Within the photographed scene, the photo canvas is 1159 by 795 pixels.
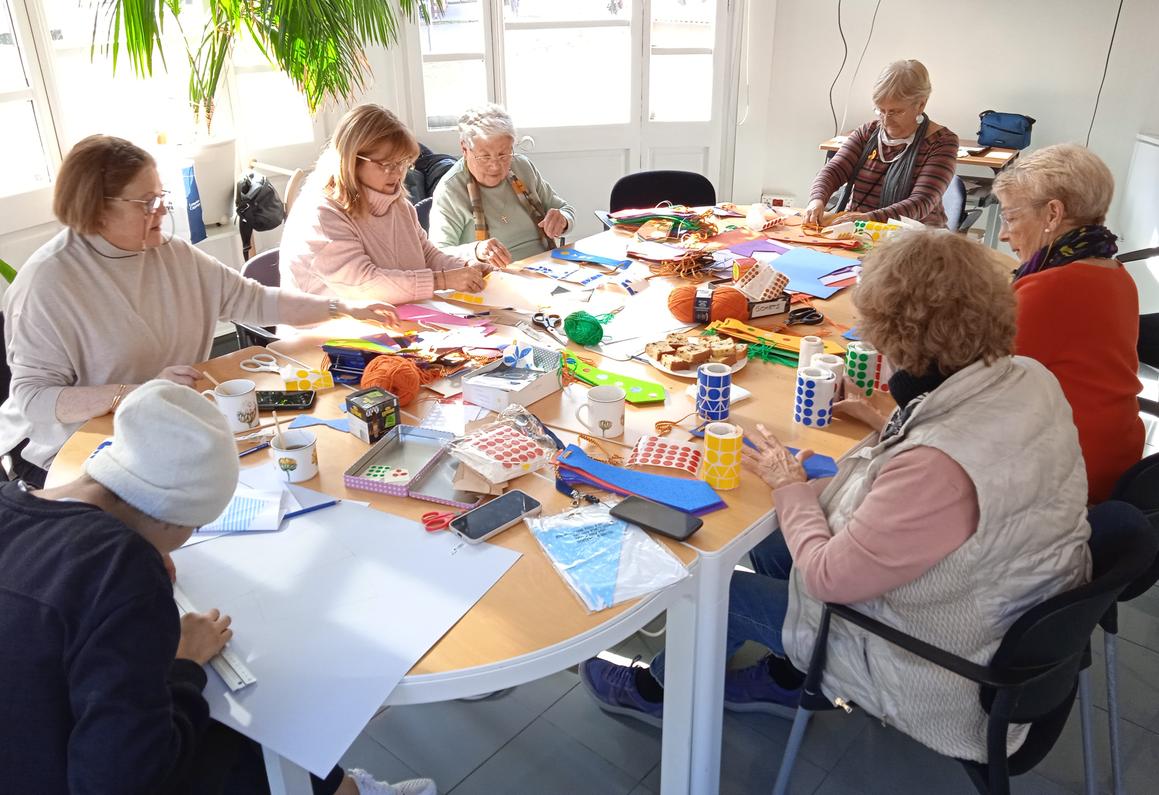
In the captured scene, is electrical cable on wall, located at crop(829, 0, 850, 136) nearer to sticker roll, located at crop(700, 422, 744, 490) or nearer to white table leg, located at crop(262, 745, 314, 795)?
sticker roll, located at crop(700, 422, 744, 490)

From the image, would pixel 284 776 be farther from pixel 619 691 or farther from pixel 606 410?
pixel 619 691

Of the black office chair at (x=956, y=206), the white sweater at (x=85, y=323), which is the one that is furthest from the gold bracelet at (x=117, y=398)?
the black office chair at (x=956, y=206)

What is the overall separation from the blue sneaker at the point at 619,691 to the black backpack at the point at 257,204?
285 centimetres

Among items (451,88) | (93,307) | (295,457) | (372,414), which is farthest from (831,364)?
(451,88)

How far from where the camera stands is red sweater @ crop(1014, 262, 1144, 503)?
6.10ft

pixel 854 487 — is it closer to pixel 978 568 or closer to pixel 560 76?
pixel 978 568

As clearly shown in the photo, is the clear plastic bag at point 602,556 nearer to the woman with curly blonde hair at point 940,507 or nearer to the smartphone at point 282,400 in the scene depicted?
the woman with curly blonde hair at point 940,507

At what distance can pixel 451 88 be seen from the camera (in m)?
4.91

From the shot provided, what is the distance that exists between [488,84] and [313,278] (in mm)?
2710

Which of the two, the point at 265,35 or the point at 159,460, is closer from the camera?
the point at 159,460

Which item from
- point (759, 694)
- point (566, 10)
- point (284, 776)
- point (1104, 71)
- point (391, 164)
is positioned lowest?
point (759, 694)

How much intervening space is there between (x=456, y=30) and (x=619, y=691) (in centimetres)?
396

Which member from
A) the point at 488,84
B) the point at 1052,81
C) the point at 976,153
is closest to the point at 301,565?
the point at 488,84

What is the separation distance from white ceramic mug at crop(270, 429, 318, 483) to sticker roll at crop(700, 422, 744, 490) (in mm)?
732
